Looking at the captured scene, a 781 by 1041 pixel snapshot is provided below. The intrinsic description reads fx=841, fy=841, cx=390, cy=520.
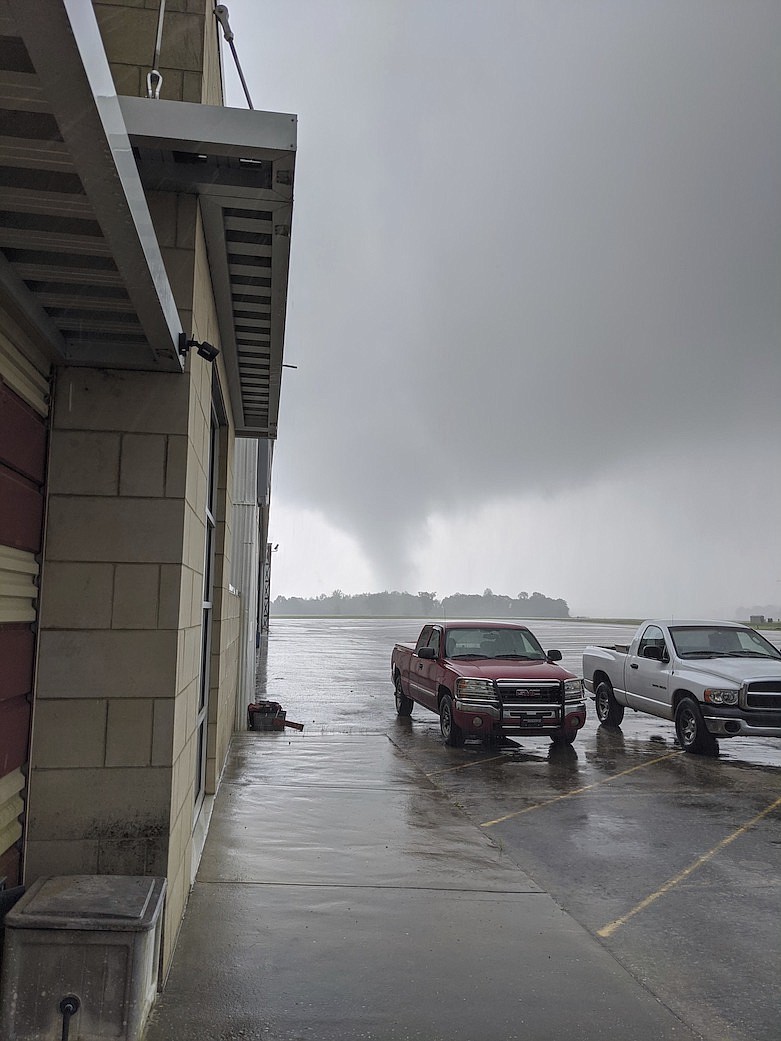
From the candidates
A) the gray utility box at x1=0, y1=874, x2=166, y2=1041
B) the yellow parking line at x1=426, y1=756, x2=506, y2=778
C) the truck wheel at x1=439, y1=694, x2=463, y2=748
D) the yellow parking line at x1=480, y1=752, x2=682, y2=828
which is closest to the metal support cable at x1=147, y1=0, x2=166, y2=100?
the gray utility box at x1=0, y1=874, x2=166, y2=1041

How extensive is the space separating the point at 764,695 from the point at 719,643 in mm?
2043

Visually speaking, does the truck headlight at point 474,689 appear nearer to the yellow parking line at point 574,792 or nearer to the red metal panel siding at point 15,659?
the yellow parking line at point 574,792

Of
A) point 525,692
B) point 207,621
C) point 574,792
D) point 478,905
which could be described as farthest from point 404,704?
point 478,905

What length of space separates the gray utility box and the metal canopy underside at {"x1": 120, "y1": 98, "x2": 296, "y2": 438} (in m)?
3.33

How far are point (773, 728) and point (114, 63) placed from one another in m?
10.9

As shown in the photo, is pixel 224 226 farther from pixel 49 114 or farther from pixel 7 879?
pixel 7 879

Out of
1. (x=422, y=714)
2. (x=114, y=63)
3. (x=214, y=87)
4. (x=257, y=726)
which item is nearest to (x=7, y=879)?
(x=114, y=63)

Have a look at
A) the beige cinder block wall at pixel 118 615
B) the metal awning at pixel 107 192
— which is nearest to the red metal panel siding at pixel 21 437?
the beige cinder block wall at pixel 118 615

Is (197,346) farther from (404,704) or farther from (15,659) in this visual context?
(404,704)

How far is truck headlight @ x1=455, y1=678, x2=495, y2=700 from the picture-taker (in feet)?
39.3

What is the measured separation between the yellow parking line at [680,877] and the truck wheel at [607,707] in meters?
6.00

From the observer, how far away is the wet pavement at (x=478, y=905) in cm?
395

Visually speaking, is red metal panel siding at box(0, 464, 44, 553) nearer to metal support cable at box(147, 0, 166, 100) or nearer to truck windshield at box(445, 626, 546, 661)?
metal support cable at box(147, 0, 166, 100)

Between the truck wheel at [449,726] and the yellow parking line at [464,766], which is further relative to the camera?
the truck wheel at [449,726]
